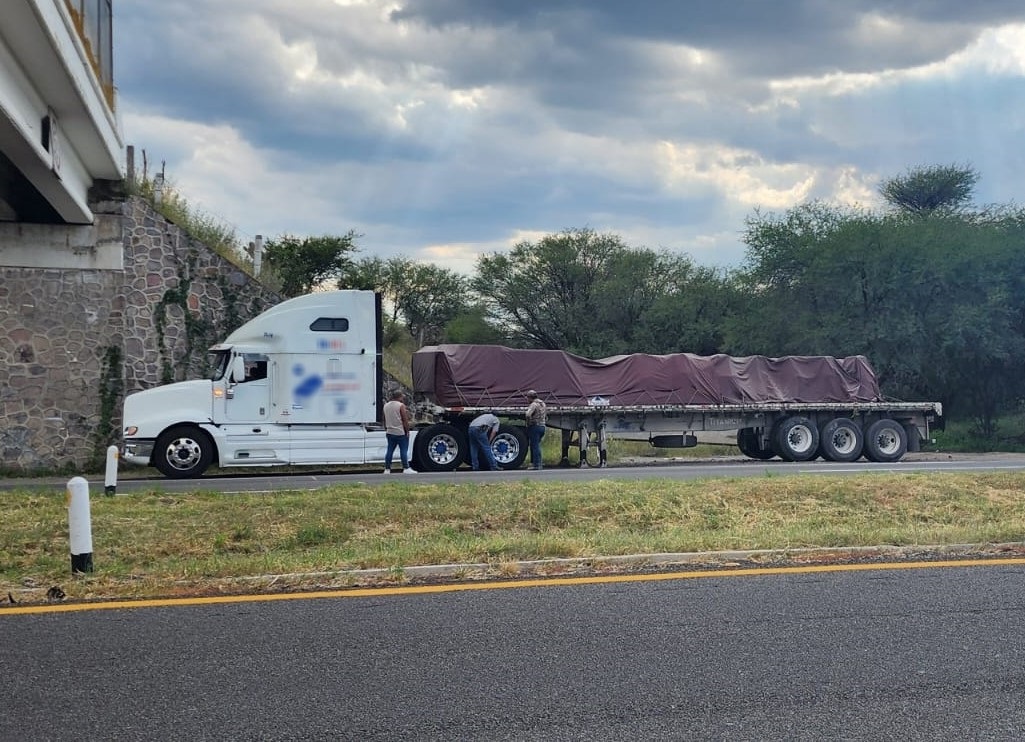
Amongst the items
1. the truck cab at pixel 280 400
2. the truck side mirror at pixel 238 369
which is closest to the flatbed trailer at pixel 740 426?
the truck cab at pixel 280 400

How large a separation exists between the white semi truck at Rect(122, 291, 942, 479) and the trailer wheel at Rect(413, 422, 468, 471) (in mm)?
30

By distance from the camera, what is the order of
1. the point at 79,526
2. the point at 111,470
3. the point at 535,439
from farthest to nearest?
1. the point at 535,439
2. the point at 111,470
3. the point at 79,526

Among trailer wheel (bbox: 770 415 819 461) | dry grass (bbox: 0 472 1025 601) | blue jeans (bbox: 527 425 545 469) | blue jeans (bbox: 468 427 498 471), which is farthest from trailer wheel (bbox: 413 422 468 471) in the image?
trailer wheel (bbox: 770 415 819 461)

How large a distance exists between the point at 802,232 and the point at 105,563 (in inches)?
1254

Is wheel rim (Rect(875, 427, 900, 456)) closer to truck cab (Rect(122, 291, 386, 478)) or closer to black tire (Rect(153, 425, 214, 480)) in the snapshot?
truck cab (Rect(122, 291, 386, 478))

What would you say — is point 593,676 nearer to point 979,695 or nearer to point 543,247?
point 979,695

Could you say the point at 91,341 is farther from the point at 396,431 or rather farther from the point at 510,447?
the point at 510,447

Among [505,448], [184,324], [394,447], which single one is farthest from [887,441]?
[184,324]

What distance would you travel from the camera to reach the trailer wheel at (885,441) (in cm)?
2353

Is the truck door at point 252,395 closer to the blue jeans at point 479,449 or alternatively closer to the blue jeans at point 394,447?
the blue jeans at point 394,447

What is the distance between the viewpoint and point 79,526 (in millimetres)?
7359

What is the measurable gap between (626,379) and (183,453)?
10186mm

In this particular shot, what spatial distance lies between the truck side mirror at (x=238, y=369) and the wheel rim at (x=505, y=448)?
545 cm

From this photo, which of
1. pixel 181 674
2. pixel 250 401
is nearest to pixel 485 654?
pixel 181 674
